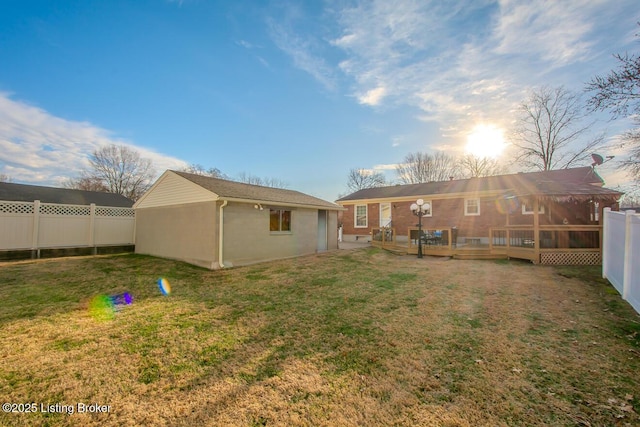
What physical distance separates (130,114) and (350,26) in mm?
11272

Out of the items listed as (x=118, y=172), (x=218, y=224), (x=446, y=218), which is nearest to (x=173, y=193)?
(x=218, y=224)

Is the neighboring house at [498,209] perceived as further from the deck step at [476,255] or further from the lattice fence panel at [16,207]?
the lattice fence panel at [16,207]

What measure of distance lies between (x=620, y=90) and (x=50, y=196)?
28.3 meters

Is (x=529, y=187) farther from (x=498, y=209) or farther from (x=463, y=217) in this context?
(x=463, y=217)

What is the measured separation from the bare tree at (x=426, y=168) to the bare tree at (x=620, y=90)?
2386 centimetres

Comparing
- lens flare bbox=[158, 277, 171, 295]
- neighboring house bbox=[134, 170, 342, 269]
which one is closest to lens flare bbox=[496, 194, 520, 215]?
neighboring house bbox=[134, 170, 342, 269]

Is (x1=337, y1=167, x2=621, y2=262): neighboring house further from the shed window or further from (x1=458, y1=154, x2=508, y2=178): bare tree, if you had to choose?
(x1=458, y1=154, x2=508, y2=178): bare tree

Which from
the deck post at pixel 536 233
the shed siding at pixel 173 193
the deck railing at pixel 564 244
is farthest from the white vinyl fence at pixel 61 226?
the deck railing at pixel 564 244

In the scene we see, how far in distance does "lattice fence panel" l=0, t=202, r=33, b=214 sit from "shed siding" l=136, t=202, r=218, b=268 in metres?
3.62

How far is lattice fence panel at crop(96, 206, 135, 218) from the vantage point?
481 inches

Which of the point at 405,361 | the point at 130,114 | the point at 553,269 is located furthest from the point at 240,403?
the point at 130,114

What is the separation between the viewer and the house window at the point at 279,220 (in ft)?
37.0

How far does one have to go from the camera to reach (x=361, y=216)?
2027 cm

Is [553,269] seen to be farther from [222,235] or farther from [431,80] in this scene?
[222,235]
